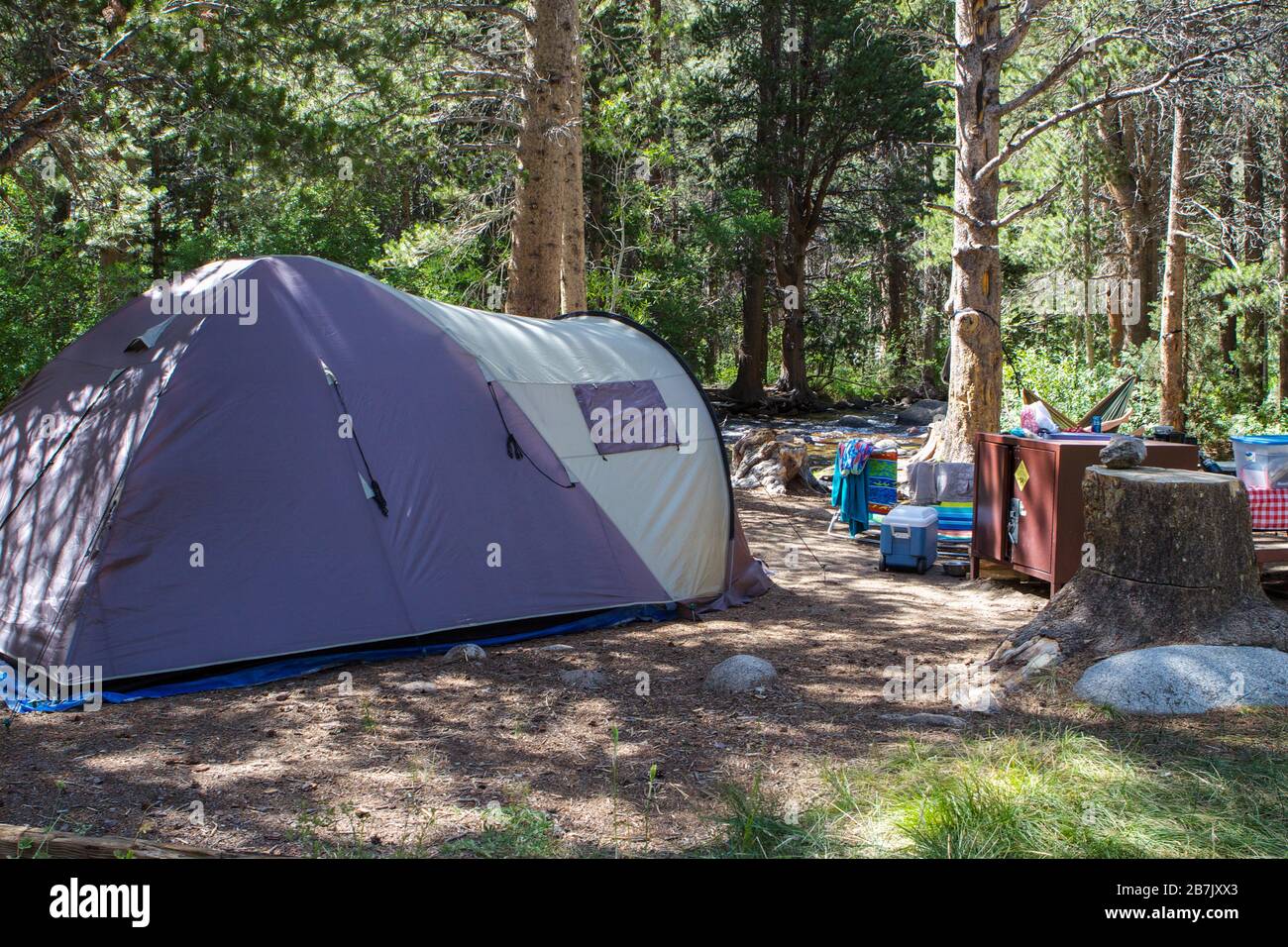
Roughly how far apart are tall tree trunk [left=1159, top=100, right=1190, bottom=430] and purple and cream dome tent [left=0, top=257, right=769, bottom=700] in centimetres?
1021

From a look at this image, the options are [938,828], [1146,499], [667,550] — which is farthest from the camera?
[667,550]

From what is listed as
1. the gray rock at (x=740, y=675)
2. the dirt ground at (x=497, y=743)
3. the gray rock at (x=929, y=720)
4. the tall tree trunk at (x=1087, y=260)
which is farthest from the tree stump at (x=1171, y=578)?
the tall tree trunk at (x=1087, y=260)

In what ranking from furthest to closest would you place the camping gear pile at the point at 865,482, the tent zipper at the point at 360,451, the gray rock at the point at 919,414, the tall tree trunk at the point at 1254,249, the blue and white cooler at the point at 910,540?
the gray rock at the point at 919,414 → the tall tree trunk at the point at 1254,249 → the camping gear pile at the point at 865,482 → the blue and white cooler at the point at 910,540 → the tent zipper at the point at 360,451

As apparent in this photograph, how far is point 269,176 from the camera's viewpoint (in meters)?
7.96

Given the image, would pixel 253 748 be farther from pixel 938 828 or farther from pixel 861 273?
pixel 861 273

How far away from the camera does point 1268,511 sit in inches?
325

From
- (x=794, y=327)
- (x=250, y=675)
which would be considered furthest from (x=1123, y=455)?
(x=794, y=327)

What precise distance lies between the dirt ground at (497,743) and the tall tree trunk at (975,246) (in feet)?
16.1

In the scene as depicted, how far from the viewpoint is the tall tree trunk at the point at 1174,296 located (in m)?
15.1

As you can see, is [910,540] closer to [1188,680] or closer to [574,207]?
[1188,680]

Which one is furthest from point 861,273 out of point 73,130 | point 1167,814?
point 1167,814

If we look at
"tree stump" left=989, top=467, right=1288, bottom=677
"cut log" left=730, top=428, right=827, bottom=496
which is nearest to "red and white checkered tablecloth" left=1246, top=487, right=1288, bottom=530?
"tree stump" left=989, top=467, right=1288, bottom=677

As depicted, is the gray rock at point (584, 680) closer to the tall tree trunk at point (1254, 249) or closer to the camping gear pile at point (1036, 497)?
the camping gear pile at point (1036, 497)

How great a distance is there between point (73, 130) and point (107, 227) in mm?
3586
